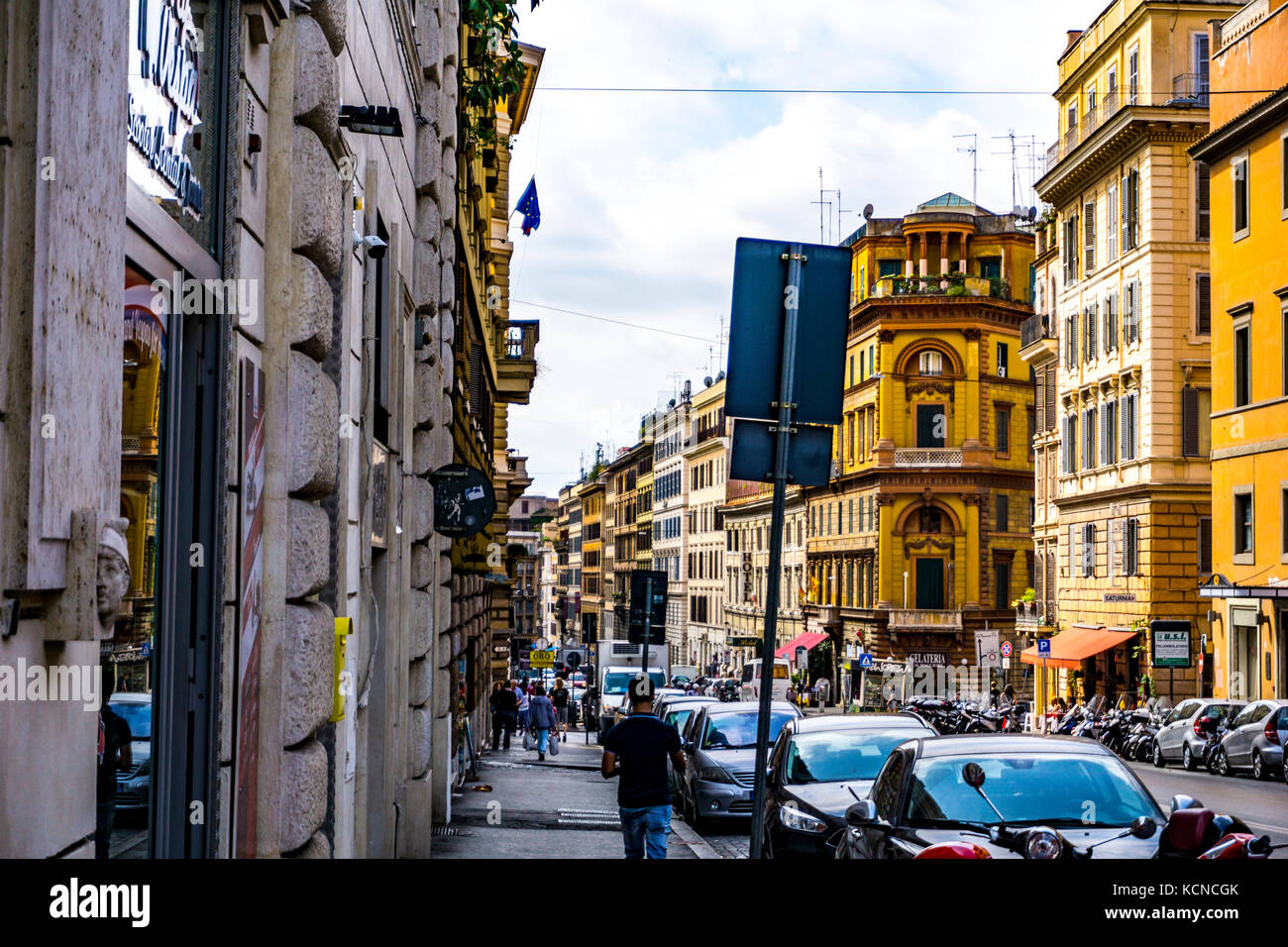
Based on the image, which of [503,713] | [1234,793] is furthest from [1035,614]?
[1234,793]

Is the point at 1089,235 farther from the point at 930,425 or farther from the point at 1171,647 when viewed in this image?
the point at 930,425

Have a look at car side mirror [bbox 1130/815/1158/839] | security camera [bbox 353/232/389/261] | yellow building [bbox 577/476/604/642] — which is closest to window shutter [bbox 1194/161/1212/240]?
security camera [bbox 353/232/389/261]

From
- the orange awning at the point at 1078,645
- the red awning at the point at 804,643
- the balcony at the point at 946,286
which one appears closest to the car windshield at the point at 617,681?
the red awning at the point at 804,643

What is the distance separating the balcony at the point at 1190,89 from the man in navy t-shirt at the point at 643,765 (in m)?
44.3

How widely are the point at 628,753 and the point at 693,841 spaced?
8.20m

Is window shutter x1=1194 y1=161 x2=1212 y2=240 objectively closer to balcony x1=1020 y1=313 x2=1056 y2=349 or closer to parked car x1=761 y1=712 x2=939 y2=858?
balcony x1=1020 y1=313 x2=1056 y2=349

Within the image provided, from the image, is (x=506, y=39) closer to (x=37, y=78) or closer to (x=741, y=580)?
(x=37, y=78)

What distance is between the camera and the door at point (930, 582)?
7650 cm

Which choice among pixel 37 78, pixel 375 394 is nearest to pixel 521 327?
pixel 375 394

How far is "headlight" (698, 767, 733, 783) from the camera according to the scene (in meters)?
20.2

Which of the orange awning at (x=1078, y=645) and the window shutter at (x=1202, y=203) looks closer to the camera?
the window shutter at (x=1202, y=203)

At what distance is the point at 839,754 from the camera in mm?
14984

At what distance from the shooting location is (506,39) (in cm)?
1844

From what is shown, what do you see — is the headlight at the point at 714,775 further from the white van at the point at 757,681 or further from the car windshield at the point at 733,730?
the white van at the point at 757,681
